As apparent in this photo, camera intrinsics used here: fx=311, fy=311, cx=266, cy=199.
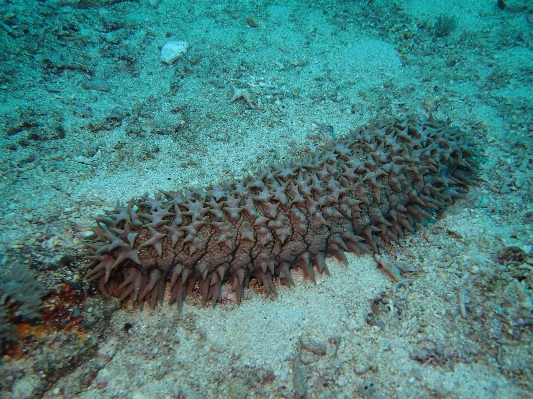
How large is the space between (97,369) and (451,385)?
7.72ft

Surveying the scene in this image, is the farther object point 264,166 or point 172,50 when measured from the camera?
point 172,50

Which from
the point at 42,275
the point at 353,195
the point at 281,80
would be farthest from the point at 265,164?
the point at 42,275

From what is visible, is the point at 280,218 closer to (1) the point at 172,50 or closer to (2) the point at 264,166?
(2) the point at 264,166

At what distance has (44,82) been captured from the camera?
12.1 ft

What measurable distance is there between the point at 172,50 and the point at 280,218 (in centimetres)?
327

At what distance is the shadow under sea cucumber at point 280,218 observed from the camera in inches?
88.3

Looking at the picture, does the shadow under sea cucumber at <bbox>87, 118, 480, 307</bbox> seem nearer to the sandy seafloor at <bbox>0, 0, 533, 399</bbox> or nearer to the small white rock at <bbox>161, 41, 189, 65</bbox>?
the sandy seafloor at <bbox>0, 0, 533, 399</bbox>

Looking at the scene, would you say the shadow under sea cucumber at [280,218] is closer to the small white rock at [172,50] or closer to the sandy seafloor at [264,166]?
the sandy seafloor at [264,166]

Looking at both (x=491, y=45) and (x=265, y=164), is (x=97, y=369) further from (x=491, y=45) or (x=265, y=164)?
(x=491, y=45)

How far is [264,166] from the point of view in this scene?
3363 mm

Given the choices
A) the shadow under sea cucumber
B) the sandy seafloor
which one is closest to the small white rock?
the sandy seafloor

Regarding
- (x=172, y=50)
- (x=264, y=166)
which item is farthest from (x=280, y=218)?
(x=172, y=50)

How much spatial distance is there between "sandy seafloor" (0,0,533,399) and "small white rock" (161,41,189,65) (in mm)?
104

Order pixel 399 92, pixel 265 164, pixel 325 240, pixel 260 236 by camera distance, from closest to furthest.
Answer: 1. pixel 260 236
2. pixel 325 240
3. pixel 265 164
4. pixel 399 92
